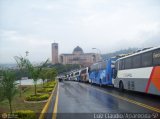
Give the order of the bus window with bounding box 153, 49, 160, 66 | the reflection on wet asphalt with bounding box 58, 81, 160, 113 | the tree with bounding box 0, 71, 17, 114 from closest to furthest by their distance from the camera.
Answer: the tree with bounding box 0, 71, 17, 114 → the reflection on wet asphalt with bounding box 58, 81, 160, 113 → the bus window with bounding box 153, 49, 160, 66

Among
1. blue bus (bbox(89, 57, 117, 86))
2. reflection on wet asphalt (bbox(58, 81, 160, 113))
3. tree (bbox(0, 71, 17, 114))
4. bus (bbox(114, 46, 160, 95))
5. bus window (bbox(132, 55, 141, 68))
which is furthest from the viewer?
blue bus (bbox(89, 57, 117, 86))

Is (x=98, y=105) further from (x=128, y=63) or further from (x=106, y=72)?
(x=106, y=72)

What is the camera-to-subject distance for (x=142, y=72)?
848 inches

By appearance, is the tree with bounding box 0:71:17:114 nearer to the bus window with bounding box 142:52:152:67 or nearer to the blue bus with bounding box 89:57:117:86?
the bus window with bounding box 142:52:152:67

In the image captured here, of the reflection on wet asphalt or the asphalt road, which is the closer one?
the asphalt road

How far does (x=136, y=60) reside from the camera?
23.0 m

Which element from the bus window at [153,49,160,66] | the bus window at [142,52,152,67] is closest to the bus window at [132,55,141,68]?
the bus window at [142,52,152,67]

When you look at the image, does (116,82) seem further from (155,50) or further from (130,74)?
(155,50)

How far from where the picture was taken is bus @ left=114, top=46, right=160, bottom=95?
18938 mm

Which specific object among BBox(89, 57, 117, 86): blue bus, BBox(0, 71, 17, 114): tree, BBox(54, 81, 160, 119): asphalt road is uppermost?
BBox(89, 57, 117, 86): blue bus

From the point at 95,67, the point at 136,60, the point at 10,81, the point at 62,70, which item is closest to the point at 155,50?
the point at 136,60

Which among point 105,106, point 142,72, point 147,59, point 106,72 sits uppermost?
point 147,59

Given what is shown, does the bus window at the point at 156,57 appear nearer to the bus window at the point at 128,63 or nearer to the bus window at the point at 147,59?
the bus window at the point at 147,59

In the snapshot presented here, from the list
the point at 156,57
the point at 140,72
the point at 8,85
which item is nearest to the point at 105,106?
the point at 156,57
